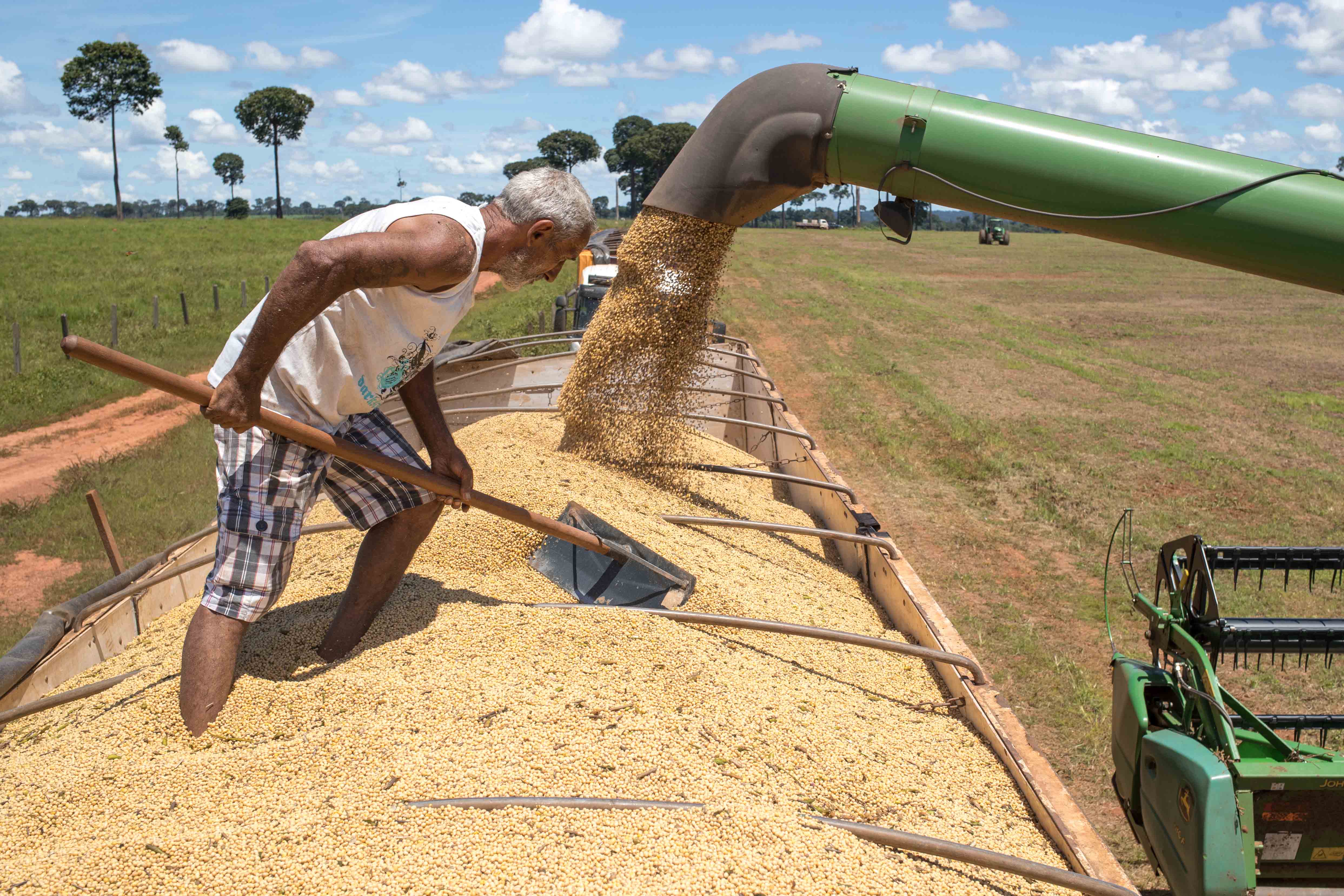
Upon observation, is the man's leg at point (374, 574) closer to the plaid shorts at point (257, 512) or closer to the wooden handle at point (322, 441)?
the wooden handle at point (322, 441)

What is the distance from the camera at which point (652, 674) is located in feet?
8.75

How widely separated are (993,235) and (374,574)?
40997 millimetres

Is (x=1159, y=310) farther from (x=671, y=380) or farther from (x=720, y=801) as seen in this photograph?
(x=720, y=801)

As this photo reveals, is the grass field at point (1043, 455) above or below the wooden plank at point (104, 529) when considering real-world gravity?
below

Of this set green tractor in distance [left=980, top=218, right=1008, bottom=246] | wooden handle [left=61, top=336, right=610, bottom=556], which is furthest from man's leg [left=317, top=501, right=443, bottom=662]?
green tractor in distance [left=980, top=218, right=1008, bottom=246]

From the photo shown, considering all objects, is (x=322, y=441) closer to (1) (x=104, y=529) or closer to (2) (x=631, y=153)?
(1) (x=104, y=529)

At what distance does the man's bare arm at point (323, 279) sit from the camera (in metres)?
2.07

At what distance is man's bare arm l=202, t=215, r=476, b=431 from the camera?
2072 mm

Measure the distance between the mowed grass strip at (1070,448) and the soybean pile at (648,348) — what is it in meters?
1.97

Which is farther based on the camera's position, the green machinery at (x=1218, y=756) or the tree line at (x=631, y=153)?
the tree line at (x=631, y=153)

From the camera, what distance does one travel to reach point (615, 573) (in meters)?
3.58

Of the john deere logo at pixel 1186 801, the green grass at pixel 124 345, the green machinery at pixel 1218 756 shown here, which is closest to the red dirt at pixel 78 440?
the green grass at pixel 124 345

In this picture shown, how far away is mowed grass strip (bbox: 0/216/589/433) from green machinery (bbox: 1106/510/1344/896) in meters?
10.5

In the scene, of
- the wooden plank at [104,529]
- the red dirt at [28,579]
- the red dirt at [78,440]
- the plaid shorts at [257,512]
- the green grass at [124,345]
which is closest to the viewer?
the plaid shorts at [257,512]
